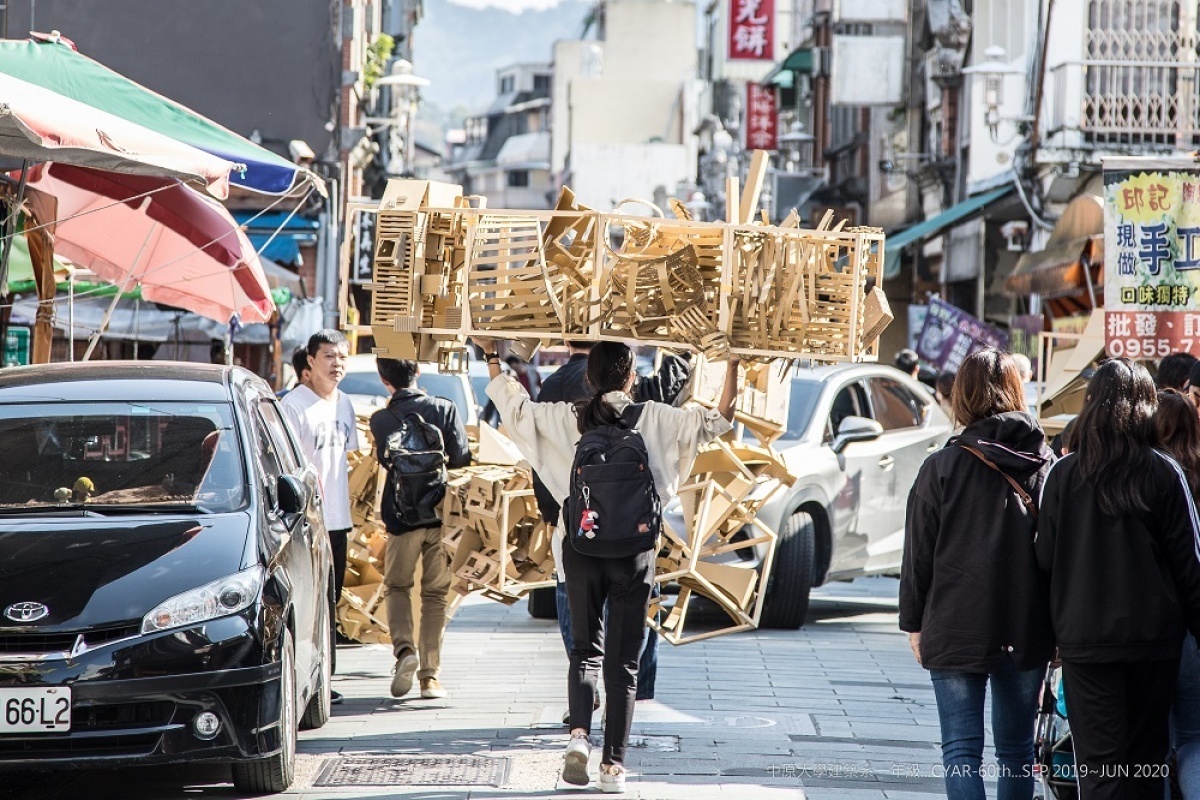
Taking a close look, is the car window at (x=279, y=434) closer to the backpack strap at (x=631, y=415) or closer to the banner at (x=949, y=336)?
the backpack strap at (x=631, y=415)

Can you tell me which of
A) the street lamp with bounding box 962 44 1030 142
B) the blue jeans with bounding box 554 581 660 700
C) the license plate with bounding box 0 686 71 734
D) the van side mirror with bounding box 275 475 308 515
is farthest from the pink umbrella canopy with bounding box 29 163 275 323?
the street lamp with bounding box 962 44 1030 142

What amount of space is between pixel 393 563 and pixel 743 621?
188 cm

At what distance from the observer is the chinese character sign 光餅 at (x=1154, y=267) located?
11.0 metres

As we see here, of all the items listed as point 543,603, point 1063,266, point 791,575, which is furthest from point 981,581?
point 1063,266

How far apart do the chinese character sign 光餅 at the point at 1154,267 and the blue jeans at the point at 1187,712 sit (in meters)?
6.18

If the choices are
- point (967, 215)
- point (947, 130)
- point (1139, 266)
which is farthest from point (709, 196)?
point (1139, 266)

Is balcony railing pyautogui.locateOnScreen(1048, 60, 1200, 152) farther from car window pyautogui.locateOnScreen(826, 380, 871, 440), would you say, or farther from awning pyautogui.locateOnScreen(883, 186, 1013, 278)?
car window pyautogui.locateOnScreen(826, 380, 871, 440)

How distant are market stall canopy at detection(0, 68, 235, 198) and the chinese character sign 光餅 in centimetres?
600

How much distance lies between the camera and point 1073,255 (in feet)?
53.9

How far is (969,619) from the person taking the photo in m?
5.33

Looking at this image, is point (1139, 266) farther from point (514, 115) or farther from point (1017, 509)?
point (514, 115)

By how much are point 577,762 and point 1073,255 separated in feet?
37.5

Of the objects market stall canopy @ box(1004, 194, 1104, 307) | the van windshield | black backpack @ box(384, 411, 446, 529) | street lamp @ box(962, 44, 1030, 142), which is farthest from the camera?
street lamp @ box(962, 44, 1030, 142)

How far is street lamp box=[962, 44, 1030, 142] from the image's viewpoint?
70.2ft
